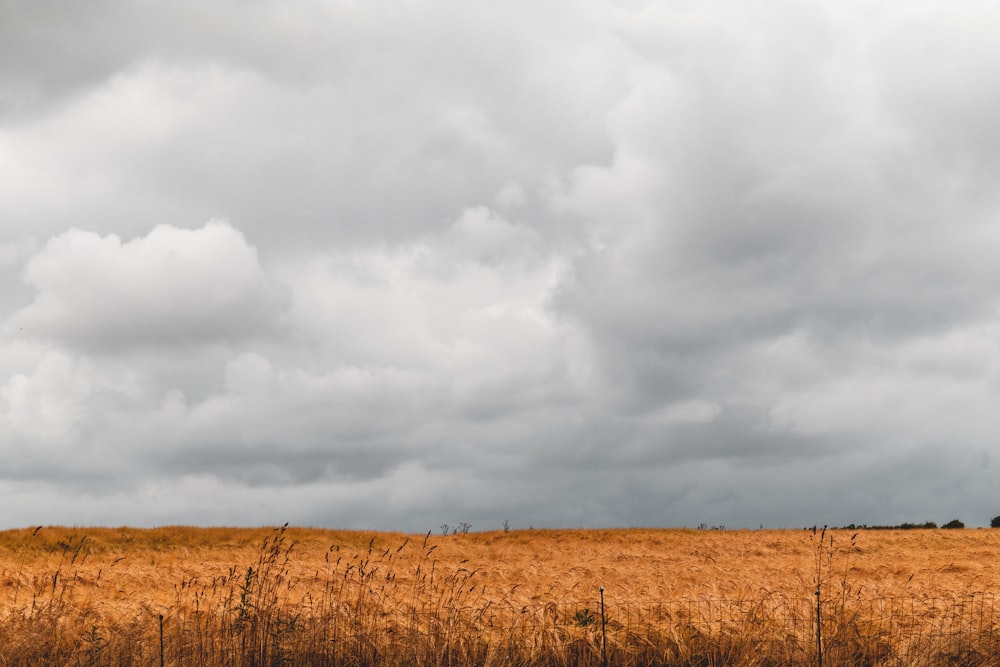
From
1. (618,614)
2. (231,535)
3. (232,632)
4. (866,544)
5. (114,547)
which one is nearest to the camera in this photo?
(232,632)

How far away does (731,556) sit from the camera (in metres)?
36.8

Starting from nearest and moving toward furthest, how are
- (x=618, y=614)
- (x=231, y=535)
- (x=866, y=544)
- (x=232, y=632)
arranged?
1. (x=232, y=632)
2. (x=618, y=614)
3. (x=231, y=535)
4. (x=866, y=544)

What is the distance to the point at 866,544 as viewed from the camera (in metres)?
40.8

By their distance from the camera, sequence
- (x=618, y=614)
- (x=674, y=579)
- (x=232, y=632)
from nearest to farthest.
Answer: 1. (x=232, y=632)
2. (x=618, y=614)
3. (x=674, y=579)

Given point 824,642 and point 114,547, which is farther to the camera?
point 114,547

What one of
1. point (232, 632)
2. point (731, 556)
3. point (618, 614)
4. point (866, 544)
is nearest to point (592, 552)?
point (731, 556)

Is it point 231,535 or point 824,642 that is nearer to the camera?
point 824,642

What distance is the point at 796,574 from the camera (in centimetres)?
2872

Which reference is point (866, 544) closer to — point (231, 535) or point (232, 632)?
point (231, 535)

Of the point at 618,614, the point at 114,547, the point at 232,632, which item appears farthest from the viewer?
the point at 114,547

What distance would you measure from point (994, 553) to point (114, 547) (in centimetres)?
3585

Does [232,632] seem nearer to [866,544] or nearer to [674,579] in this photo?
[674,579]

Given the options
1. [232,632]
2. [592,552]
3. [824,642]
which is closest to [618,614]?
[824,642]

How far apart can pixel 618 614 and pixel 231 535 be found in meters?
26.4
